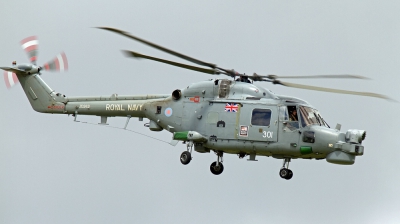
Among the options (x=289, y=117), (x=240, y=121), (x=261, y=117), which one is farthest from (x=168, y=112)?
(x=289, y=117)

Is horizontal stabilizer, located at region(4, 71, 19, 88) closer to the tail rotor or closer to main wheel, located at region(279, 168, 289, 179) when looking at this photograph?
the tail rotor

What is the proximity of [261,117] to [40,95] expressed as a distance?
1002cm

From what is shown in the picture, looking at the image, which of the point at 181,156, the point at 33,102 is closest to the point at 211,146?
the point at 181,156

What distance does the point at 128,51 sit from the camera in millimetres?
23016

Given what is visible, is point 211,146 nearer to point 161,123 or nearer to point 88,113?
point 161,123

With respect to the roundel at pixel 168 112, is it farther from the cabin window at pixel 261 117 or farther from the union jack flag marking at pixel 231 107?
the cabin window at pixel 261 117

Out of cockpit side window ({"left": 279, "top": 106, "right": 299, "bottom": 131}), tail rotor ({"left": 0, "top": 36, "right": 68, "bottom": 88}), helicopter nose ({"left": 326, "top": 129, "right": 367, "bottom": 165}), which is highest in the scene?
tail rotor ({"left": 0, "top": 36, "right": 68, "bottom": 88})

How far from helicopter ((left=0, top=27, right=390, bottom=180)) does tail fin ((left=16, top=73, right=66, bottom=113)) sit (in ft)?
4.78

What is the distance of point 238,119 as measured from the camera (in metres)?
26.2

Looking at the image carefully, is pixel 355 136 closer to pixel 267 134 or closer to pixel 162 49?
pixel 267 134

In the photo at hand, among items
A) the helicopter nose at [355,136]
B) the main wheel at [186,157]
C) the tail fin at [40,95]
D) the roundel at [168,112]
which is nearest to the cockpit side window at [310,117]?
the helicopter nose at [355,136]

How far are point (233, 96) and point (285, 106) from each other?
1999 millimetres

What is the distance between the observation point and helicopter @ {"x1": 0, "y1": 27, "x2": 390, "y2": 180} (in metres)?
25.0

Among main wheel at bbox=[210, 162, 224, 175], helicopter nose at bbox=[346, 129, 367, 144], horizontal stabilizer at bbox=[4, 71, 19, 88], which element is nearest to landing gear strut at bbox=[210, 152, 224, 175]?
main wheel at bbox=[210, 162, 224, 175]
